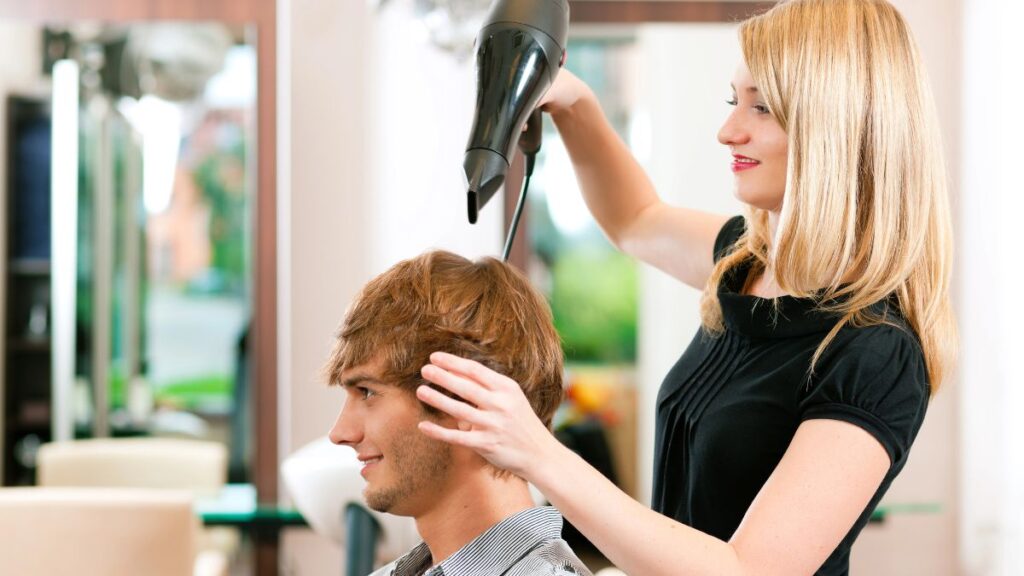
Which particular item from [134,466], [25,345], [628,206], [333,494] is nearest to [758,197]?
[628,206]

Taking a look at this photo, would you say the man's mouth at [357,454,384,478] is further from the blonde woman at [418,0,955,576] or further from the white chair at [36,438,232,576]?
the white chair at [36,438,232,576]

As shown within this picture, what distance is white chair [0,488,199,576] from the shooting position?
2.12 meters

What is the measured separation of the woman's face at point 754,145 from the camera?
112 centimetres

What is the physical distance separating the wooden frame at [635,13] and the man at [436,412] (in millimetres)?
1855

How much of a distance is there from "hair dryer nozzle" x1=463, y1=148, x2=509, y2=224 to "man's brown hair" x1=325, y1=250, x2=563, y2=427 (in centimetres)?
15

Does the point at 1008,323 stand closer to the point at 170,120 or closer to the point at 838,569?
the point at 838,569

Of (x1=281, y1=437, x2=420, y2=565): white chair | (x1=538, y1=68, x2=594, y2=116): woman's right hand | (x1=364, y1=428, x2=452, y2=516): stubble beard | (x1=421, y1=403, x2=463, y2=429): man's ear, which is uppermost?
(x1=538, y1=68, x2=594, y2=116): woman's right hand

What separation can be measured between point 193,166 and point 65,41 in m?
0.62

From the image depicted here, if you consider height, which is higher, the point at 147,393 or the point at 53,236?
the point at 53,236

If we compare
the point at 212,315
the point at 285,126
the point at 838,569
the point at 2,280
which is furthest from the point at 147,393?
the point at 838,569

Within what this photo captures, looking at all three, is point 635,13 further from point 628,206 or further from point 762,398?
point 762,398

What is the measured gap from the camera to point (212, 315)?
11.8 ft

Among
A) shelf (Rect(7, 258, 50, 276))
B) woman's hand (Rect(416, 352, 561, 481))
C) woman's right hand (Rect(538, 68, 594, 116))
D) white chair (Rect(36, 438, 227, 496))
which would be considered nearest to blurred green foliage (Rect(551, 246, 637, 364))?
white chair (Rect(36, 438, 227, 496))

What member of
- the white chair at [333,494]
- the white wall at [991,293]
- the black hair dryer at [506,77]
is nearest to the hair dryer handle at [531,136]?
the black hair dryer at [506,77]
